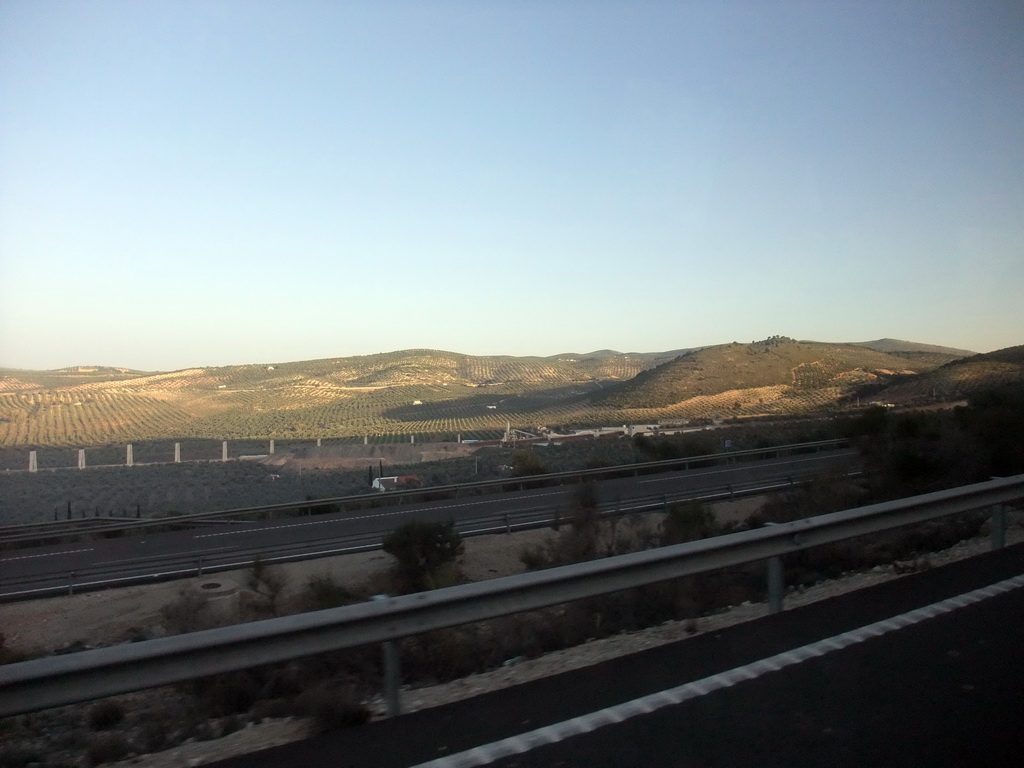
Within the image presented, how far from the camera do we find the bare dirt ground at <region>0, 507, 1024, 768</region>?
5.52 meters

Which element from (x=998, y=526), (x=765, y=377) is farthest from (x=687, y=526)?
(x=765, y=377)

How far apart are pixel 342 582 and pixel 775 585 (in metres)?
9.30

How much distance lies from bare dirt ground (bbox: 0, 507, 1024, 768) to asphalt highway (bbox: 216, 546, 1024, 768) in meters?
A: 0.45

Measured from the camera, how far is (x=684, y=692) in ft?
18.5

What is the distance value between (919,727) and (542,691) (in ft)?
7.53

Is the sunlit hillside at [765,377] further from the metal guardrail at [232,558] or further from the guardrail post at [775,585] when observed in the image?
the guardrail post at [775,585]

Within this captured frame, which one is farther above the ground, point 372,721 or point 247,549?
point 372,721

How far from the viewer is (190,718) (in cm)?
630

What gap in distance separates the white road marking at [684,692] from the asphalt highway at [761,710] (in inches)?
0.6

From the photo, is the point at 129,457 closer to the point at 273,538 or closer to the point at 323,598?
the point at 273,538

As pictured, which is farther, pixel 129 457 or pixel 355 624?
pixel 129 457

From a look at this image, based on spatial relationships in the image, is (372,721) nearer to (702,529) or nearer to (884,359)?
(702,529)

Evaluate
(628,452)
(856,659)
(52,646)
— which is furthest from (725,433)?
(856,659)

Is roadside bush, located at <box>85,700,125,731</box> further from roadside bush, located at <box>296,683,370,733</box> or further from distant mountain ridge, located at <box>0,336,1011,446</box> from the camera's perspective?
distant mountain ridge, located at <box>0,336,1011,446</box>
